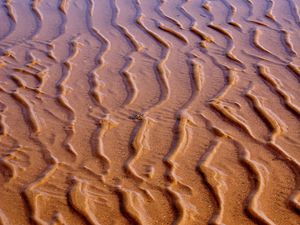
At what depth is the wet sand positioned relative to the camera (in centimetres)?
299

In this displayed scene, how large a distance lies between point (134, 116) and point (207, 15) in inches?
103

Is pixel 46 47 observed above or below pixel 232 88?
below

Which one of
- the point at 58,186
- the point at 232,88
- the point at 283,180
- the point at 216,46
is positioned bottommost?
the point at 58,186

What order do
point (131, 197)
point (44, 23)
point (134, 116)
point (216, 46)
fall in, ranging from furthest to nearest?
point (44, 23)
point (216, 46)
point (134, 116)
point (131, 197)

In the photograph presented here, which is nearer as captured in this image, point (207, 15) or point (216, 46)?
point (216, 46)

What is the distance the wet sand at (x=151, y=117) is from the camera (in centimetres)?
299

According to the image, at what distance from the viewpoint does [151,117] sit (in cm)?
388

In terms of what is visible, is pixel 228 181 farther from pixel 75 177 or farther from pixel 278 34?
pixel 278 34

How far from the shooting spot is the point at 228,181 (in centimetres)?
315

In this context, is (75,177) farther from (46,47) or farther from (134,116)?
(46,47)

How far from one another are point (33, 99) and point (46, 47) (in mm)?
1243

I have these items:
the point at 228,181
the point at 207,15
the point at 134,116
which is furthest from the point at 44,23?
the point at 228,181

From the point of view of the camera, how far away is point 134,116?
154 inches

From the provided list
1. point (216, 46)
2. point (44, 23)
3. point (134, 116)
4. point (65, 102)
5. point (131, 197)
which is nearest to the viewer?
point (131, 197)
